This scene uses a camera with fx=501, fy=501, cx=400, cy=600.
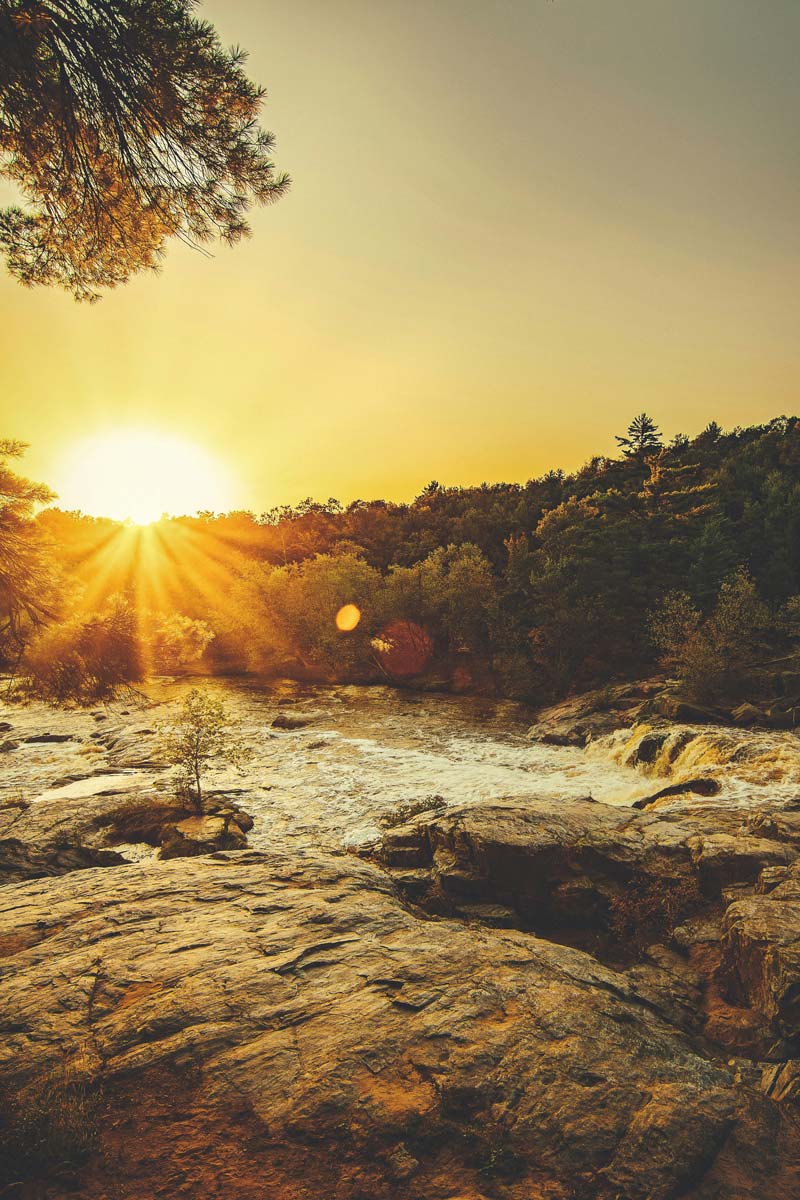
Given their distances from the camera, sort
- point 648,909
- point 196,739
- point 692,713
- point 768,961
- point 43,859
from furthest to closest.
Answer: point 692,713 < point 196,739 < point 43,859 < point 648,909 < point 768,961

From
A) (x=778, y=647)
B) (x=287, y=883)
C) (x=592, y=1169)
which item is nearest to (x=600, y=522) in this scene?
(x=778, y=647)

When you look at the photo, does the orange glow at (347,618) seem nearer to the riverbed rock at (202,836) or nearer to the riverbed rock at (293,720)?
the riverbed rock at (293,720)

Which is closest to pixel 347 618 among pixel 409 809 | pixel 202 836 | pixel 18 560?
pixel 409 809

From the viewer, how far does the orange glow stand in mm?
46781

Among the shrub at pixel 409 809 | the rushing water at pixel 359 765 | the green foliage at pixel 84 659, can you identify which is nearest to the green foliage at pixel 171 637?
the green foliage at pixel 84 659

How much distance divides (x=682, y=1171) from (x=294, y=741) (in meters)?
22.3

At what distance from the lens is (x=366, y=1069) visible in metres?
4.80

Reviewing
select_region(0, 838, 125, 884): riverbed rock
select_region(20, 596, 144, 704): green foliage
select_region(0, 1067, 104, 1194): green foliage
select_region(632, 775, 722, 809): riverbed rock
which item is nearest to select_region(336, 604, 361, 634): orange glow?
select_region(632, 775, 722, 809): riverbed rock

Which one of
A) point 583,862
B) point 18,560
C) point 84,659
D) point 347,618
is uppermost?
point 18,560

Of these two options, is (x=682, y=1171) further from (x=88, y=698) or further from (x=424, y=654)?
(x=424, y=654)

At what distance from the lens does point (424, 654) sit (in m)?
47.3

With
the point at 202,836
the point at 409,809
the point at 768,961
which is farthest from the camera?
the point at 409,809

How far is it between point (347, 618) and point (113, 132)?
40919mm

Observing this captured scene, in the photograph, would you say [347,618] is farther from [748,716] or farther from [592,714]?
[748,716]
